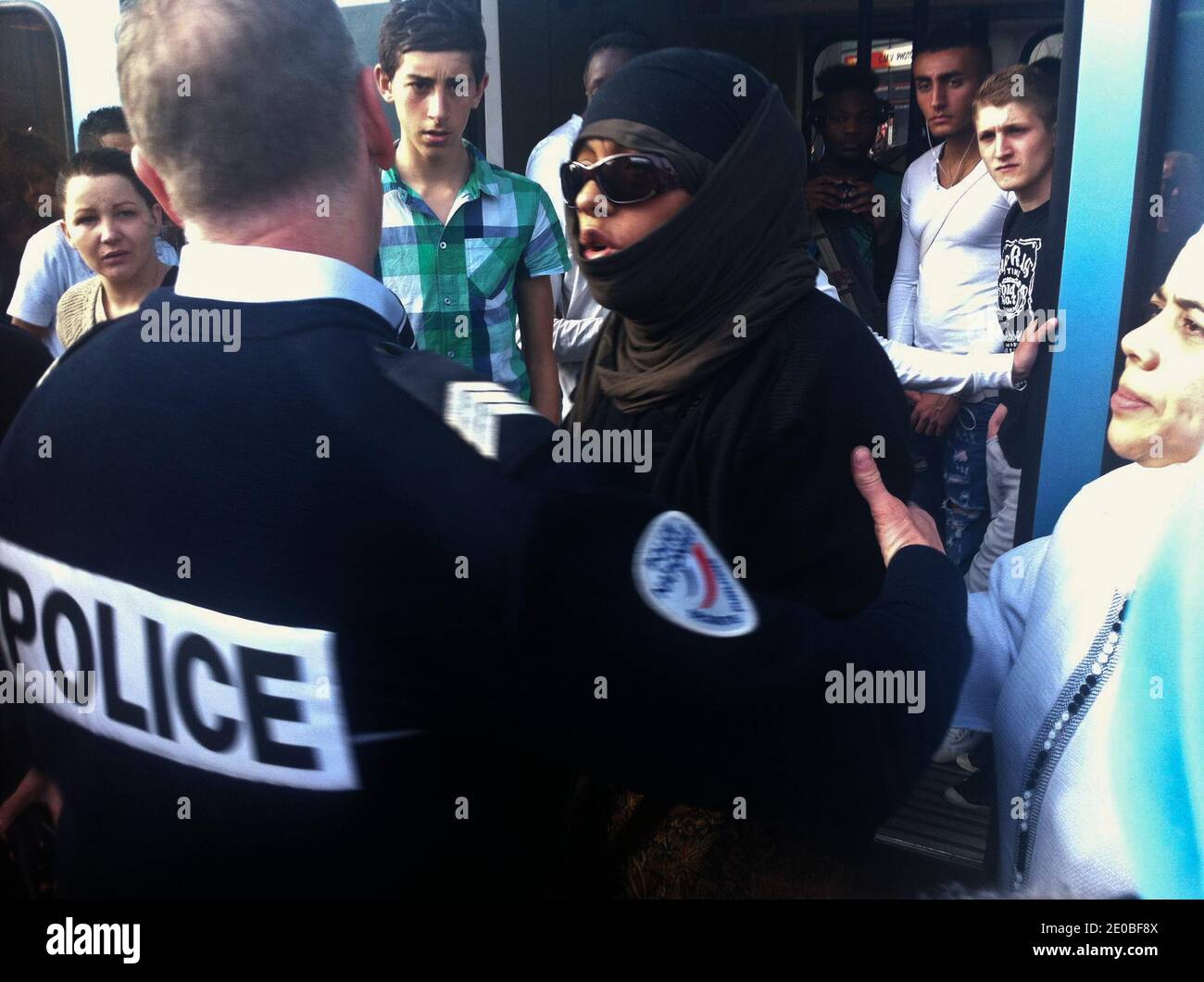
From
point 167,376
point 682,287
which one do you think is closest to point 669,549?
point 167,376

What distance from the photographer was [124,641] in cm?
110

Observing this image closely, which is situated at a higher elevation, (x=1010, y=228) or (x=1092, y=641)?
(x=1010, y=228)

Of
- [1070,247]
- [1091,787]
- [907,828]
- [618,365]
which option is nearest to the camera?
[1091,787]

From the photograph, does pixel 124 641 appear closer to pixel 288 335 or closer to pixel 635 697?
pixel 288 335

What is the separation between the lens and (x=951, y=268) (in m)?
2.66

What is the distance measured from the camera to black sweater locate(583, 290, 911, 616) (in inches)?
62.5

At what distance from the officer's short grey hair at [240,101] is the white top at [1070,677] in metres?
1.08

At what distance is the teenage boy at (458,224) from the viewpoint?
2334 mm

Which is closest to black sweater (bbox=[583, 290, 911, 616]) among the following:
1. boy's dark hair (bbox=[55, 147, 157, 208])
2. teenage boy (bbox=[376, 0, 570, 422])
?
teenage boy (bbox=[376, 0, 570, 422])

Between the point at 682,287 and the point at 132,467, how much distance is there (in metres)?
0.88

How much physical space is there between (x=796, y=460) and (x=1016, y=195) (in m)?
1.09

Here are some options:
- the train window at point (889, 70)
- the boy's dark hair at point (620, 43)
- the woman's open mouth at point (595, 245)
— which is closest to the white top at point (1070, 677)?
the woman's open mouth at point (595, 245)

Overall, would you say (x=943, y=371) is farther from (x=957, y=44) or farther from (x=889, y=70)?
(x=889, y=70)

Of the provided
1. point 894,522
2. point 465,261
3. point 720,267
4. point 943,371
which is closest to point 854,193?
point 943,371
